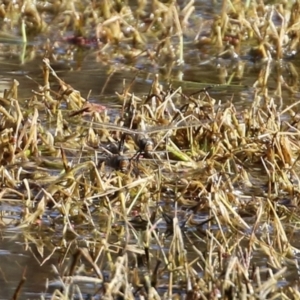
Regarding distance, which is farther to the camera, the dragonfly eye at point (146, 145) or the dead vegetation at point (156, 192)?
the dragonfly eye at point (146, 145)

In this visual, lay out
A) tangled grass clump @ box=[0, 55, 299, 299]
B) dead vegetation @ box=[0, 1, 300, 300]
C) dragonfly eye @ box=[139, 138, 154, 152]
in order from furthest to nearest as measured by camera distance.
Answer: dragonfly eye @ box=[139, 138, 154, 152] < tangled grass clump @ box=[0, 55, 299, 299] < dead vegetation @ box=[0, 1, 300, 300]

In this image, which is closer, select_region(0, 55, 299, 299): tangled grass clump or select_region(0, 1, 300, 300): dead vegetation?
select_region(0, 1, 300, 300): dead vegetation

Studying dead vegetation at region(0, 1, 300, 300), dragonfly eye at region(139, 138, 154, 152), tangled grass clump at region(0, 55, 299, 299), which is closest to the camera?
dead vegetation at region(0, 1, 300, 300)

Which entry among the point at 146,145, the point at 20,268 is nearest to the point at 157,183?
the point at 146,145

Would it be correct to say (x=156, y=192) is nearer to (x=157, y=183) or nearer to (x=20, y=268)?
(x=157, y=183)

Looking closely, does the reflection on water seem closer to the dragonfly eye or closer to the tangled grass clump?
the tangled grass clump

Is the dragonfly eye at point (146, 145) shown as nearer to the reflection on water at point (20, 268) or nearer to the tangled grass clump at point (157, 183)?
the tangled grass clump at point (157, 183)

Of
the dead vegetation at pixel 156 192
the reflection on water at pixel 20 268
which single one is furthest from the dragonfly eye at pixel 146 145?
the reflection on water at pixel 20 268

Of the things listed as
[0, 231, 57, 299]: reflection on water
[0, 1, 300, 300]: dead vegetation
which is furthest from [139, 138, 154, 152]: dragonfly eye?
[0, 231, 57, 299]: reflection on water

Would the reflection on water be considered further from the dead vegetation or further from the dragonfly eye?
the dragonfly eye
